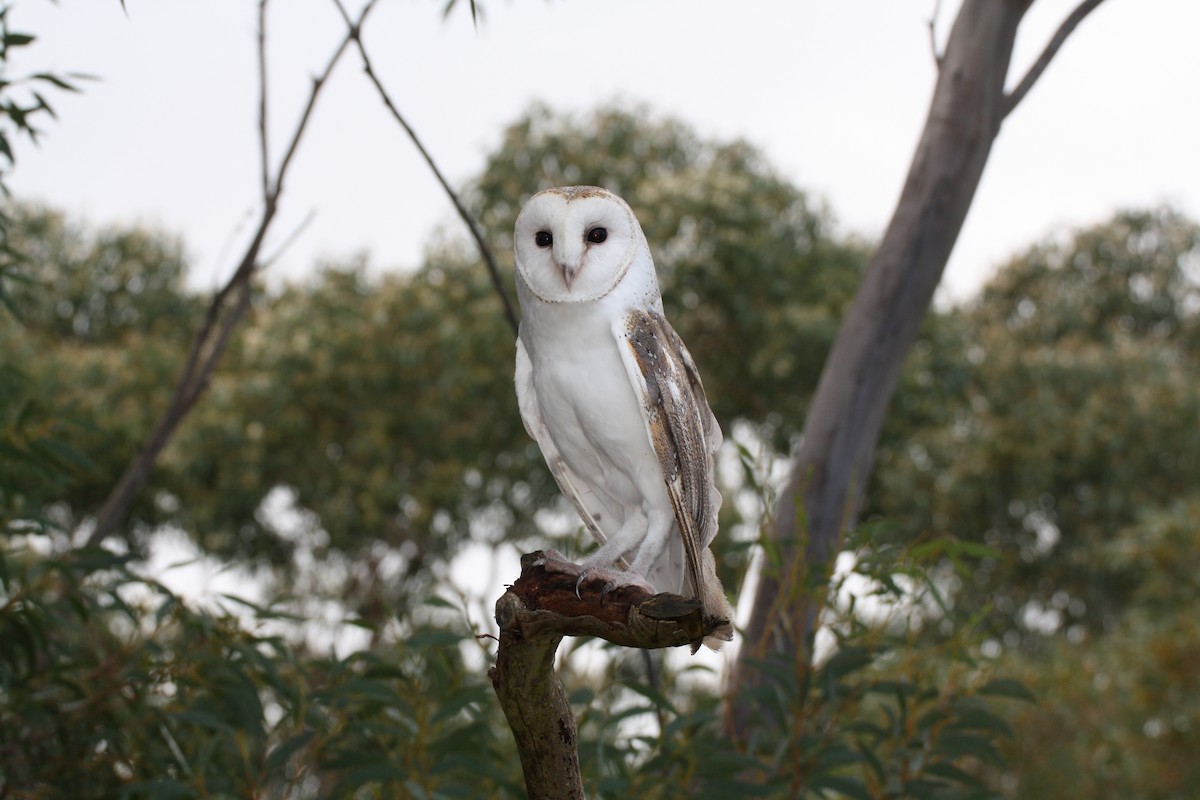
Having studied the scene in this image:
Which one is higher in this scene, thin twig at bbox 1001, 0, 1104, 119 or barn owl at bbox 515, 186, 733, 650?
thin twig at bbox 1001, 0, 1104, 119

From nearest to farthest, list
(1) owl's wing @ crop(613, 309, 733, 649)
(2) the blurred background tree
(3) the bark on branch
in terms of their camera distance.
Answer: (3) the bark on branch < (1) owl's wing @ crop(613, 309, 733, 649) < (2) the blurred background tree

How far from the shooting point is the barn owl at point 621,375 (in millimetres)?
1347

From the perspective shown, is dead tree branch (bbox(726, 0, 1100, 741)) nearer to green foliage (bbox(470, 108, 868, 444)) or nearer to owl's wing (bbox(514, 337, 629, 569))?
owl's wing (bbox(514, 337, 629, 569))

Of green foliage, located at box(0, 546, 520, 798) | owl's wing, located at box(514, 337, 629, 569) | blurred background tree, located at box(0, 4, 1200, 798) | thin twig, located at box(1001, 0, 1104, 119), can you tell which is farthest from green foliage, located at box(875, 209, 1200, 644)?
owl's wing, located at box(514, 337, 629, 569)

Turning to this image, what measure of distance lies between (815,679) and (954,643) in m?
0.25

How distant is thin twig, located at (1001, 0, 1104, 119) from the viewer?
9.70ft

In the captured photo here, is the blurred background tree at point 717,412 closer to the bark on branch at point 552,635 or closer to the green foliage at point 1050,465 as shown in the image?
the green foliage at point 1050,465

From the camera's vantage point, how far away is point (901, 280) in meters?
2.80

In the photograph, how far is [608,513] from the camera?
1.53 m

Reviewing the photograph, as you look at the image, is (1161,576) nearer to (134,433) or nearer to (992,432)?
(992,432)

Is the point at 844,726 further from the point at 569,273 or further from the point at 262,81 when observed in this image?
the point at 262,81

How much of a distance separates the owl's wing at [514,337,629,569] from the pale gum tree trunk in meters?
1.18

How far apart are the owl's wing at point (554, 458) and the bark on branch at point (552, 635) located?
18 centimetres

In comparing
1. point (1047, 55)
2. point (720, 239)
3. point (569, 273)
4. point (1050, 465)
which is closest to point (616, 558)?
point (569, 273)
